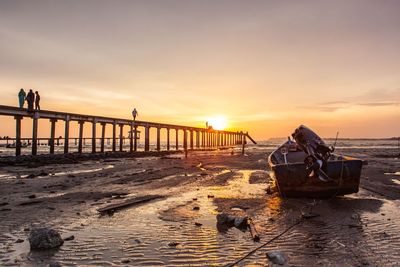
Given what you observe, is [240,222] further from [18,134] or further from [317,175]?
[18,134]

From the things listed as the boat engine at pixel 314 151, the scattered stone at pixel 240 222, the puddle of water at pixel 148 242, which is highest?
the boat engine at pixel 314 151

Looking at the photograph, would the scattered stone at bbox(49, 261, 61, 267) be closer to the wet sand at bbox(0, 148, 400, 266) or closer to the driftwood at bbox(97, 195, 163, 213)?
the wet sand at bbox(0, 148, 400, 266)

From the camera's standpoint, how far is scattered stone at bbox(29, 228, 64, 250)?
5738 millimetres

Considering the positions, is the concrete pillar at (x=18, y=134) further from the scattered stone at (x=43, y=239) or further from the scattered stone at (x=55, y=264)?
the scattered stone at (x=55, y=264)

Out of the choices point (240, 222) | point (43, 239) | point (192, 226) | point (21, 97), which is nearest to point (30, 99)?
point (21, 97)

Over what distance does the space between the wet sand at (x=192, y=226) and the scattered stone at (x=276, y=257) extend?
10 cm

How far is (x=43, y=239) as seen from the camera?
579 centimetres

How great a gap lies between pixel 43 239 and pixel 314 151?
801cm

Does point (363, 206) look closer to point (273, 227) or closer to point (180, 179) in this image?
point (273, 227)

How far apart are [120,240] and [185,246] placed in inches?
47.6

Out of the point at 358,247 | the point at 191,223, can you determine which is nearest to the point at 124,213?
the point at 191,223

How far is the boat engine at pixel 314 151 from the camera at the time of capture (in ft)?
34.2

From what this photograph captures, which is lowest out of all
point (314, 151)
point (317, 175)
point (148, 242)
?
point (148, 242)

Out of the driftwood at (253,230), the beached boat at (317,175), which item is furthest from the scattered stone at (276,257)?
the beached boat at (317,175)
